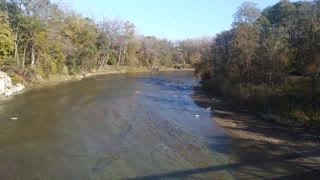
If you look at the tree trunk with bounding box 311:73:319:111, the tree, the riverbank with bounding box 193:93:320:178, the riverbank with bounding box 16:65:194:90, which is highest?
the tree

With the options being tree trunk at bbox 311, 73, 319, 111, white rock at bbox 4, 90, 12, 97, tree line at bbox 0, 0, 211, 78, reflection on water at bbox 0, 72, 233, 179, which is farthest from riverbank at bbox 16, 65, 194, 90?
tree trunk at bbox 311, 73, 319, 111

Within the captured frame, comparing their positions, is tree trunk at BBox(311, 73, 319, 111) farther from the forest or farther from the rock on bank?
the rock on bank

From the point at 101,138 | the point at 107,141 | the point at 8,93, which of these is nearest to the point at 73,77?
the point at 8,93

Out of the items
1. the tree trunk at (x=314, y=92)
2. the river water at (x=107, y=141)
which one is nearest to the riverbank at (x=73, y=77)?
the river water at (x=107, y=141)

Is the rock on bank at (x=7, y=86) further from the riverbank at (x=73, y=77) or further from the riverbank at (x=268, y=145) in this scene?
the riverbank at (x=268, y=145)

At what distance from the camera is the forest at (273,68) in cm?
2241

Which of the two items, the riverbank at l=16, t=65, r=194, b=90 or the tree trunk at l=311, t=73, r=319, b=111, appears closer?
the tree trunk at l=311, t=73, r=319, b=111

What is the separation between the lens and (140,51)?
8688 cm

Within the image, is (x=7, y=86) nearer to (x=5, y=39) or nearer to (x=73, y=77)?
(x=5, y=39)

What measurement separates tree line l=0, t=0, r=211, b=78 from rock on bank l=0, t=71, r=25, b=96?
3.51 metres

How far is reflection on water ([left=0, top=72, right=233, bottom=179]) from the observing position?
13.5 m

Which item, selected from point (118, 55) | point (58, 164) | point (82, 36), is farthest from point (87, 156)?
point (118, 55)

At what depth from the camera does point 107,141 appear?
690 inches

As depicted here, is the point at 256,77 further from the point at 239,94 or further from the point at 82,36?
the point at 82,36
